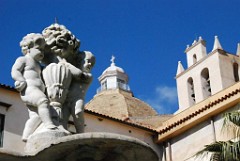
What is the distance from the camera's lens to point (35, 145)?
8070mm

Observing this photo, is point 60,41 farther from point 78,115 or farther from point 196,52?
point 196,52

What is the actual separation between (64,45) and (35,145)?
1621 mm

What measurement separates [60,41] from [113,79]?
6496cm

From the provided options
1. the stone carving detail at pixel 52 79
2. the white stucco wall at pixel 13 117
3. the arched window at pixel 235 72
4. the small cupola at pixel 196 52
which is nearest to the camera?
the stone carving detail at pixel 52 79

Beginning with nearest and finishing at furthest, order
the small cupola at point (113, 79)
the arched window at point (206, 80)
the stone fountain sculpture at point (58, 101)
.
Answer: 1. the stone fountain sculpture at point (58, 101)
2. the arched window at point (206, 80)
3. the small cupola at point (113, 79)

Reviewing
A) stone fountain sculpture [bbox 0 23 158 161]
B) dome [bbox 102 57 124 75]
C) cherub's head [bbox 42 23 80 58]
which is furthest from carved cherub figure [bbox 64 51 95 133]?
dome [bbox 102 57 124 75]

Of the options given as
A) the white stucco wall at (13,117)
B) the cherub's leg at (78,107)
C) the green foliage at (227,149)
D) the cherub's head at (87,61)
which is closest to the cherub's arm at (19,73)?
the cherub's leg at (78,107)

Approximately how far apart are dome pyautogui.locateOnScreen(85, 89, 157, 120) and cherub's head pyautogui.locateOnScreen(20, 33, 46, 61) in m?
54.0

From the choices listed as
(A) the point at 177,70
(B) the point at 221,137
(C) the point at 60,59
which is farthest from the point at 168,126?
(A) the point at 177,70

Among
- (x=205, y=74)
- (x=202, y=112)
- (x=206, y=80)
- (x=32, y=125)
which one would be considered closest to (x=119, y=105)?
(x=206, y=80)

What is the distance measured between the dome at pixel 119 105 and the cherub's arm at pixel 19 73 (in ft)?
178

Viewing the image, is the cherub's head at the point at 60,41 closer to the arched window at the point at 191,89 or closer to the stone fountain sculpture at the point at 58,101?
the stone fountain sculpture at the point at 58,101

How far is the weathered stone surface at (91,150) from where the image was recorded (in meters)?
7.33

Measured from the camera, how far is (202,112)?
27.2 meters
